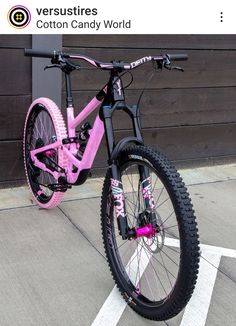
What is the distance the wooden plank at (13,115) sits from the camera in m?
3.99

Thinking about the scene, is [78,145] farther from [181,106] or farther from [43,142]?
[181,106]

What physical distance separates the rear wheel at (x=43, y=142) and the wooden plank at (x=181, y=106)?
1.84ft

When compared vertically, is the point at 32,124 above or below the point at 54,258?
above

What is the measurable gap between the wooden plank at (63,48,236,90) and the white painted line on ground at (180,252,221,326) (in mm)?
1823

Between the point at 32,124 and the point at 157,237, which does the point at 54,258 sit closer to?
the point at 157,237

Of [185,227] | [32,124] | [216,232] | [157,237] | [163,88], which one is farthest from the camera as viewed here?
[163,88]

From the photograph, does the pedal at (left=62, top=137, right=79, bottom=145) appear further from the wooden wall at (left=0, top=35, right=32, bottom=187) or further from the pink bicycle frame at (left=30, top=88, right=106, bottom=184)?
the wooden wall at (left=0, top=35, right=32, bottom=187)

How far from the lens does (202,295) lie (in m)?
2.83

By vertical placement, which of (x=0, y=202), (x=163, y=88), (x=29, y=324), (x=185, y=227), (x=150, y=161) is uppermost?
(x=163, y=88)

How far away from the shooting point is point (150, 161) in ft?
7.86

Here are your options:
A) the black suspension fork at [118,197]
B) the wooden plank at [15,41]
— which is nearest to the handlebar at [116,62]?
the black suspension fork at [118,197]

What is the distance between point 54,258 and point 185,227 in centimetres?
119
